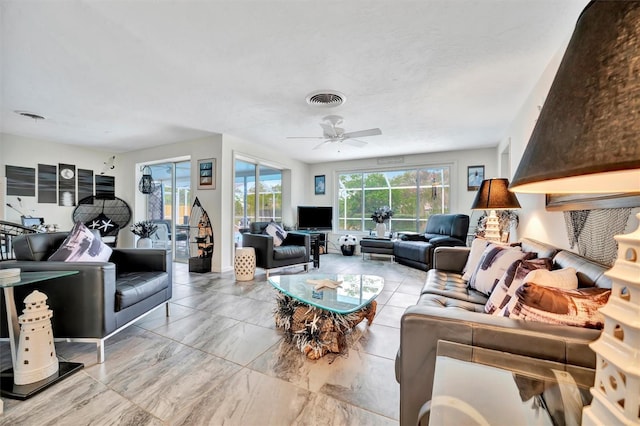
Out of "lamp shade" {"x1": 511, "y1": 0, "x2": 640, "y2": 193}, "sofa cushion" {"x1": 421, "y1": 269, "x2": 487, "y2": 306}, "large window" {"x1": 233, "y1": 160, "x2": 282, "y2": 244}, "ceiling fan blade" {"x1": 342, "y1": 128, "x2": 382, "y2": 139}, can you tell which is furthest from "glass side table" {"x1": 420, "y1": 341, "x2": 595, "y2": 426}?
"large window" {"x1": 233, "y1": 160, "x2": 282, "y2": 244}

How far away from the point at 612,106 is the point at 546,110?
13 centimetres

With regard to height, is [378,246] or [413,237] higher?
[413,237]

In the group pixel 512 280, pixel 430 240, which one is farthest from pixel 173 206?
pixel 512 280

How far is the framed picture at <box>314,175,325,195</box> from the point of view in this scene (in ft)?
23.5

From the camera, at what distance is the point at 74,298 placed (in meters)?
1.85

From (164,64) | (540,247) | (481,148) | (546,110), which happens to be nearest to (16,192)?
(164,64)

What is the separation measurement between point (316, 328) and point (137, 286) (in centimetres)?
148

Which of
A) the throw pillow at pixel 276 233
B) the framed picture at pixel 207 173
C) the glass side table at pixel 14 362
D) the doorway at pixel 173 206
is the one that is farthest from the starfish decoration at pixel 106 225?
the glass side table at pixel 14 362

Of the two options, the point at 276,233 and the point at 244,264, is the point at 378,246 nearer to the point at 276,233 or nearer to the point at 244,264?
the point at 276,233

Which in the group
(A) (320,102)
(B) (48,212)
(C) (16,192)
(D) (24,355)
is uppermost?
(A) (320,102)

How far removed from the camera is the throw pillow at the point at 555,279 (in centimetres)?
115

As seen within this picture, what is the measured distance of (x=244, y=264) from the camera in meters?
4.03

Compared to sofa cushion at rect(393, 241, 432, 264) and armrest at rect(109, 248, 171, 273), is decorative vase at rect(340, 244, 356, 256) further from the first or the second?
armrest at rect(109, 248, 171, 273)

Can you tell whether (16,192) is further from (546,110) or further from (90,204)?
(546,110)
